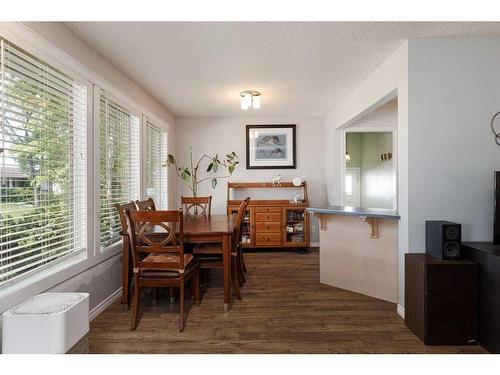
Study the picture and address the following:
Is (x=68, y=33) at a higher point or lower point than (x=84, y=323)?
higher

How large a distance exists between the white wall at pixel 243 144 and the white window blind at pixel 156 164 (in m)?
0.61

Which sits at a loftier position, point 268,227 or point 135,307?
point 268,227

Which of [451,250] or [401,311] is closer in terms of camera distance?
[451,250]

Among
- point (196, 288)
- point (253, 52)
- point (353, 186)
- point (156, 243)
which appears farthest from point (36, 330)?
point (353, 186)

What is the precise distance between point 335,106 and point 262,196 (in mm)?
1979

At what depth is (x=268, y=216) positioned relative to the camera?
4887mm

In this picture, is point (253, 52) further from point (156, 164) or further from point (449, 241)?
point (156, 164)

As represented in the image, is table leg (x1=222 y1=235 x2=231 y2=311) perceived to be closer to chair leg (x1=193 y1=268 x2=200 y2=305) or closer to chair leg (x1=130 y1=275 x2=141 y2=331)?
chair leg (x1=193 y1=268 x2=200 y2=305)

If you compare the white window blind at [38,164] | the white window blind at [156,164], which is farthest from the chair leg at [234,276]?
the white window blind at [156,164]

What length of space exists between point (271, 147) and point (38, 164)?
382 centimetres

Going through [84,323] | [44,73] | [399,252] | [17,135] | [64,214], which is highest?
[44,73]

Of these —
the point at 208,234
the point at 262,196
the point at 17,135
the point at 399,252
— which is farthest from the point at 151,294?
the point at 262,196

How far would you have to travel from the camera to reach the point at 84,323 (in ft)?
5.86

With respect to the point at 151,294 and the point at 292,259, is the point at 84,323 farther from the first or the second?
the point at 292,259
